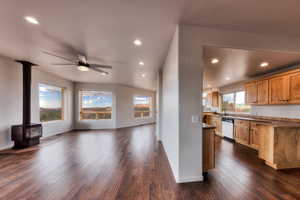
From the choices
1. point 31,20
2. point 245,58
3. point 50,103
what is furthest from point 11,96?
point 245,58

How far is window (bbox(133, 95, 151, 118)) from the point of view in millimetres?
8511

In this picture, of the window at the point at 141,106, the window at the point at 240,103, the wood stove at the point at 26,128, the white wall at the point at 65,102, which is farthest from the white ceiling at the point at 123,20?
the window at the point at 141,106

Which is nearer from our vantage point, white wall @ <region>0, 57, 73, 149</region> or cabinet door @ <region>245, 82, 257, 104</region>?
white wall @ <region>0, 57, 73, 149</region>

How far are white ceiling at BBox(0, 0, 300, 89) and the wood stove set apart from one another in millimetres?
1416

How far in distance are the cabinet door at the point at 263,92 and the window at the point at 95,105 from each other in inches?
261

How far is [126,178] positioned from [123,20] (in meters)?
2.70

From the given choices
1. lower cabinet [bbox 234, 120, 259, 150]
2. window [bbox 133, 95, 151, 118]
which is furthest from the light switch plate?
window [bbox 133, 95, 151, 118]

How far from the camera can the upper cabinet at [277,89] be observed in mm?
3224

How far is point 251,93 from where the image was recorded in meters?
4.52

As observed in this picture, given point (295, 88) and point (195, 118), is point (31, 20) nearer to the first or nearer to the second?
point (195, 118)

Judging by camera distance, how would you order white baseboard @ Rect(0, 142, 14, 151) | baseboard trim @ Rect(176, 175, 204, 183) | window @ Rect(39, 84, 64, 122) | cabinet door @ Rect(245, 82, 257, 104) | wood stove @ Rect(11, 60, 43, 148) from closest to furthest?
baseboard trim @ Rect(176, 175, 204, 183) < white baseboard @ Rect(0, 142, 14, 151) < wood stove @ Rect(11, 60, 43, 148) < cabinet door @ Rect(245, 82, 257, 104) < window @ Rect(39, 84, 64, 122)

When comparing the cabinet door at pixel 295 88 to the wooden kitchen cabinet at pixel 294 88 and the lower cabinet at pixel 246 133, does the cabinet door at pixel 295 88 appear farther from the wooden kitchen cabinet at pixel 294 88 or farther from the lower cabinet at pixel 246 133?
the lower cabinet at pixel 246 133

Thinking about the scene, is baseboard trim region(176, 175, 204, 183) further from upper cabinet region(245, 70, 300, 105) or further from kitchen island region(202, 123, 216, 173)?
upper cabinet region(245, 70, 300, 105)

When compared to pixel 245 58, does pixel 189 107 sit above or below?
below
